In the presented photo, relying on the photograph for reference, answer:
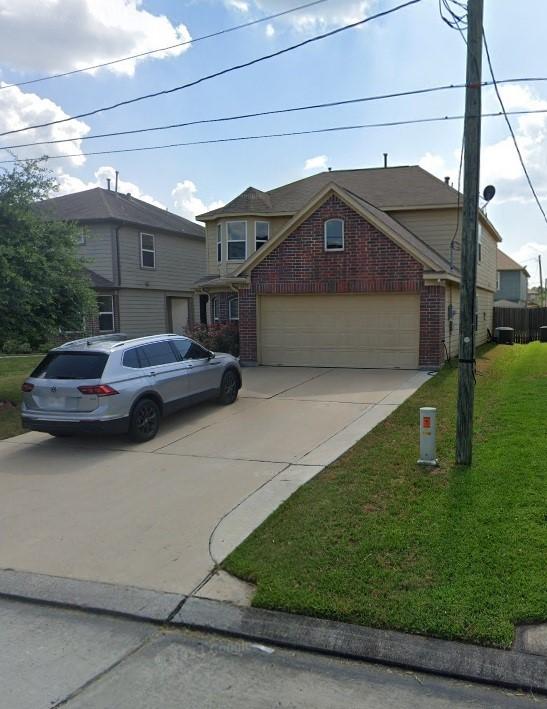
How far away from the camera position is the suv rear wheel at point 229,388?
11.0 meters

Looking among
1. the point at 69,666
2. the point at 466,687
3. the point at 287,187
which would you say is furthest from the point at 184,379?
the point at 287,187

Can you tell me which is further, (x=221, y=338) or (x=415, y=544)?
(x=221, y=338)

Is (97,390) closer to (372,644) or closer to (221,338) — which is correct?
(372,644)

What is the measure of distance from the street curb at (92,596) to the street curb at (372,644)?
0.56ft

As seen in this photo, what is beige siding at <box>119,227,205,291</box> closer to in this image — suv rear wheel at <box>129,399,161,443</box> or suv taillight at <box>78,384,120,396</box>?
suv rear wheel at <box>129,399,161,443</box>

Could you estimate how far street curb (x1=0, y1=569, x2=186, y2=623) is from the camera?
399 cm

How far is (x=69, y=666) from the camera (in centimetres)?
338

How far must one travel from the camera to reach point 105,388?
7973 millimetres

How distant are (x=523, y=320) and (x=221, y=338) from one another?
16.9 metres

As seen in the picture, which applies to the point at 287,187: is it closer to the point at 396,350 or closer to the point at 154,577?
the point at 396,350

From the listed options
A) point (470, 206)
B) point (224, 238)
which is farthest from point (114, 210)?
point (470, 206)

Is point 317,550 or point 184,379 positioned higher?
point 184,379

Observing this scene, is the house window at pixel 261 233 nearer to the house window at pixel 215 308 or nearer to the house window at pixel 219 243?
the house window at pixel 219 243

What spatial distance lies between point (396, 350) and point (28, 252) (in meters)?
9.36
